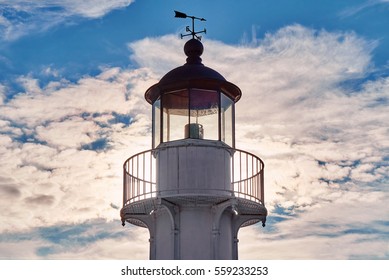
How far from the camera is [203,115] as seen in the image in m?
28.0

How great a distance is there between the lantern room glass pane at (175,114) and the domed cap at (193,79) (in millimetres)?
262

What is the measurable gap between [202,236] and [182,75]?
5.06 metres

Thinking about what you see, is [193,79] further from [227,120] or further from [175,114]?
[227,120]

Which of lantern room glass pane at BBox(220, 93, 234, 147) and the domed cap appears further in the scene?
lantern room glass pane at BBox(220, 93, 234, 147)

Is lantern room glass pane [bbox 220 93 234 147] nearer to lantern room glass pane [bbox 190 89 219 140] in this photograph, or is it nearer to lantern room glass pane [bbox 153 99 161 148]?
lantern room glass pane [bbox 190 89 219 140]

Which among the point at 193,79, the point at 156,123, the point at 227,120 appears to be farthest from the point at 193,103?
the point at 156,123

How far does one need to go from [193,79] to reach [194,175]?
304 cm

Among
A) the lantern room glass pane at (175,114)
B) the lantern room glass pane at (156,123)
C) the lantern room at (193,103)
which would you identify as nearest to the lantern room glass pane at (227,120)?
the lantern room at (193,103)

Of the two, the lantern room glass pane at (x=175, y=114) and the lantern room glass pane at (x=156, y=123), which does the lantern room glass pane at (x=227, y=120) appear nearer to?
the lantern room glass pane at (x=175, y=114)

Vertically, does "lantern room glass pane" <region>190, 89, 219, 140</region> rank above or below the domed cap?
below

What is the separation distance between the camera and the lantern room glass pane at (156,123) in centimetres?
2830

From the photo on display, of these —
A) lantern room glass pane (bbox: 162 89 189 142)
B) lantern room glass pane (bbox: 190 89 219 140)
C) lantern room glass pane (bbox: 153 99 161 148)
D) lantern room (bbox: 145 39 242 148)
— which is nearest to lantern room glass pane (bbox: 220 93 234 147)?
lantern room (bbox: 145 39 242 148)

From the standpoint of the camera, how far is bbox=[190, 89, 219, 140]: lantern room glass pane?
2780cm
